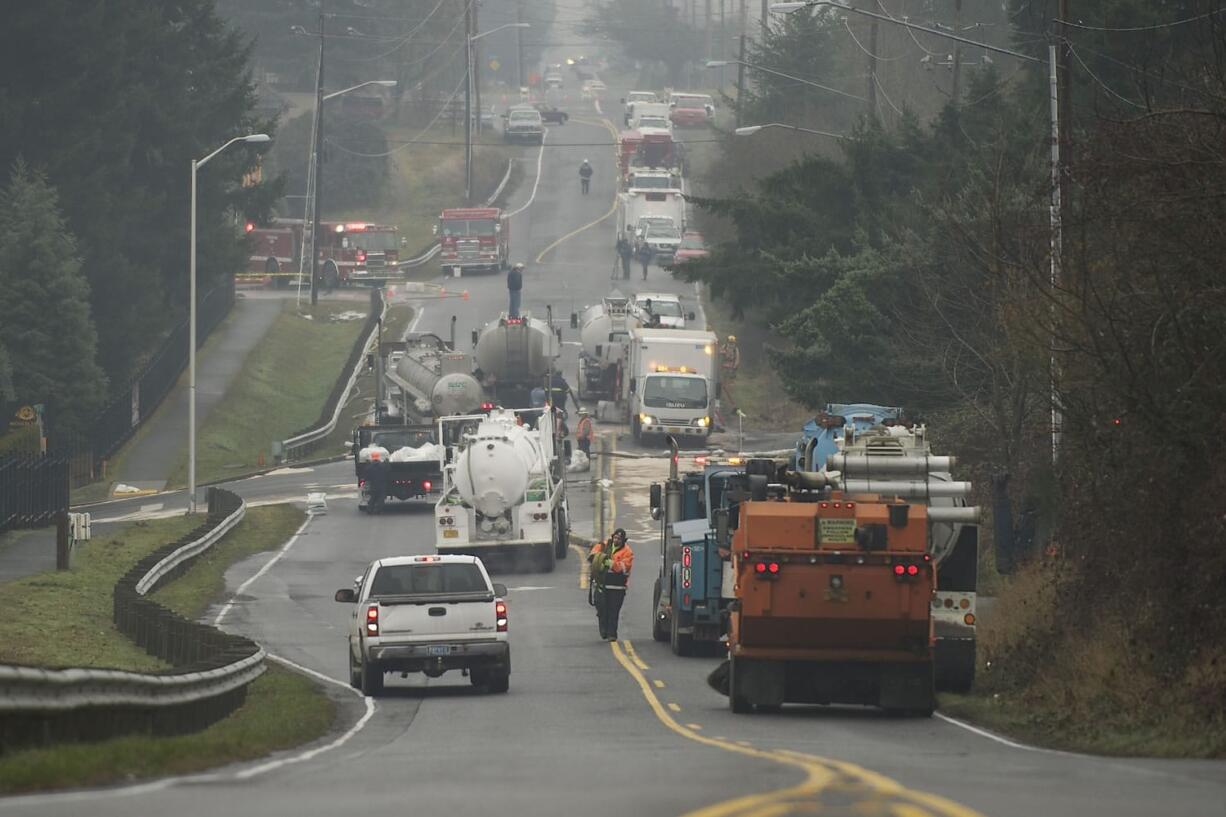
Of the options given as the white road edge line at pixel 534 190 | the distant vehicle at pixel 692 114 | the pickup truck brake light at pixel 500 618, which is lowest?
the pickup truck brake light at pixel 500 618

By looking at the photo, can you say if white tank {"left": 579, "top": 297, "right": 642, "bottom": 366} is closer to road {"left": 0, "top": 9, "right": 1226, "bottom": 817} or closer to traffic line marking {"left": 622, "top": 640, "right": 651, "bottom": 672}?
road {"left": 0, "top": 9, "right": 1226, "bottom": 817}

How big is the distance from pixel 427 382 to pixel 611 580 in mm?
27843

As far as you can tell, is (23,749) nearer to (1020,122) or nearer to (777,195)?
(1020,122)

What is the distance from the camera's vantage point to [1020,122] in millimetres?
47156

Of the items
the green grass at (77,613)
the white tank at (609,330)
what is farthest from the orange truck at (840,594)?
the white tank at (609,330)

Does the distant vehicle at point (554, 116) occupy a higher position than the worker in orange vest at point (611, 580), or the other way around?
the distant vehicle at point (554, 116)

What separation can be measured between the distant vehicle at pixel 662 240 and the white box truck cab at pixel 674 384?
1282 inches

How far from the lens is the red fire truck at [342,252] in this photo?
96.2 m

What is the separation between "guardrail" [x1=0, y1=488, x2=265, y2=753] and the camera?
15.2 metres

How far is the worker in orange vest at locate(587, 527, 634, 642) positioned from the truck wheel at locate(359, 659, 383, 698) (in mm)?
6355

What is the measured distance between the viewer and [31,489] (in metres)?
48.4

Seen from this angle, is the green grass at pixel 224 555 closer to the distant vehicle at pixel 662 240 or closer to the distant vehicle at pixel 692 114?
the distant vehicle at pixel 662 240

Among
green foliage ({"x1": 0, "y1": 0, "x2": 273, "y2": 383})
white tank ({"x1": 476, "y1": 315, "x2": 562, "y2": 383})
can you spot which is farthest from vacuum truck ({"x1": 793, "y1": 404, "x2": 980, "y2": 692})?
green foliage ({"x1": 0, "y1": 0, "x2": 273, "y2": 383})

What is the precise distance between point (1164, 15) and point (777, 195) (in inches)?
615
